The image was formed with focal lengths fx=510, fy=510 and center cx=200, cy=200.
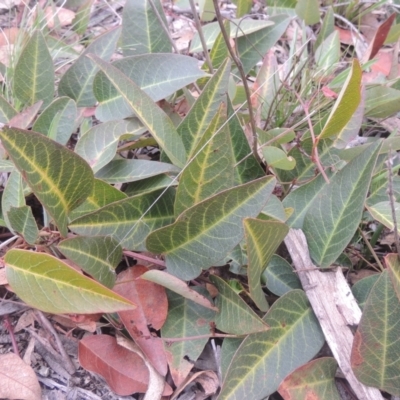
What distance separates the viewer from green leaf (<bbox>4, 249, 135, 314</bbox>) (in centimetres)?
64

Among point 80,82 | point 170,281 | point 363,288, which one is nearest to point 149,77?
point 80,82

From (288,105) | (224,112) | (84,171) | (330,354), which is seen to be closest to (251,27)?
(288,105)

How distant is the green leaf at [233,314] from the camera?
0.76m

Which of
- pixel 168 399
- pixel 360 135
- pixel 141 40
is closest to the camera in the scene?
pixel 168 399

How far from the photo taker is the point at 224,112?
2.52 ft

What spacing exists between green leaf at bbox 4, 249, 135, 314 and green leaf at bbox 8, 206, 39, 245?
0.07m

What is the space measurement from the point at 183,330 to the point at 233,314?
9 cm

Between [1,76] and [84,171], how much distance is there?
0.59m

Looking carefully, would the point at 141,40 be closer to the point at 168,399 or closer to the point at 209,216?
the point at 209,216

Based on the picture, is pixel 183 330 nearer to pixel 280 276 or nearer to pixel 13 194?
pixel 280 276

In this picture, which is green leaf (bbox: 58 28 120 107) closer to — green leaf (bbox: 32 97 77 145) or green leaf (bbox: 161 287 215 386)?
green leaf (bbox: 32 97 77 145)

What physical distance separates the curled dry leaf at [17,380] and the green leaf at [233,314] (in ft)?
0.99

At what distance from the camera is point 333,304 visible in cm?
83

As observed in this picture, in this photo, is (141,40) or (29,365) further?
(141,40)
